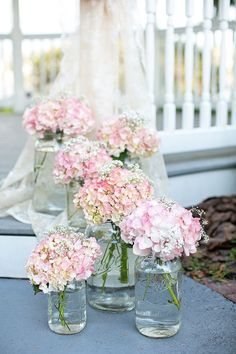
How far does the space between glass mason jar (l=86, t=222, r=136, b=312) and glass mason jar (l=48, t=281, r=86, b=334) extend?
17 cm

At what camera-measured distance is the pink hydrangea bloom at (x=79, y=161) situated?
2086 mm

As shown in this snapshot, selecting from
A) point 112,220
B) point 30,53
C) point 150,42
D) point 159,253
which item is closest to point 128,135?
point 112,220

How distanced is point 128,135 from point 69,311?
77 cm

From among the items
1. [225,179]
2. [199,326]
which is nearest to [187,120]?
[225,179]

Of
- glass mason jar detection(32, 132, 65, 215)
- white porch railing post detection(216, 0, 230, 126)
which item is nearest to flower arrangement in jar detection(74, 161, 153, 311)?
glass mason jar detection(32, 132, 65, 215)

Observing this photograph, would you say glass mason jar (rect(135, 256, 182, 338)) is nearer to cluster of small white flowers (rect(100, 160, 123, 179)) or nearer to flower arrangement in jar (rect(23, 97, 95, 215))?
cluster of small white flowers (rect(100, 160, 123, 179))

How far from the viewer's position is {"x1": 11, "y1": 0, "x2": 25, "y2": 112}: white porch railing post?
6.07m

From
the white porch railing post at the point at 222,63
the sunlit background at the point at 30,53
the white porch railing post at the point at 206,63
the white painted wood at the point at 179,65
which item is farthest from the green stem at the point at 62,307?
the sunlit background at the point at 30,53

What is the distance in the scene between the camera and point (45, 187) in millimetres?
2689

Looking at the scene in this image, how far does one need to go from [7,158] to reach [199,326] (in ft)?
6.75

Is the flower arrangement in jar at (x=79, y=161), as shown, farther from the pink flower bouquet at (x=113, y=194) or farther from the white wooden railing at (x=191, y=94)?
the white wooden railing at (x=191, y=94)

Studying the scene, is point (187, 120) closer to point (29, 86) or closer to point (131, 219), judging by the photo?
point (131, 219)

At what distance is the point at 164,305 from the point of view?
185 cm

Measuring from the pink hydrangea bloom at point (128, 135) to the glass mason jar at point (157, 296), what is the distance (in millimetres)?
609
